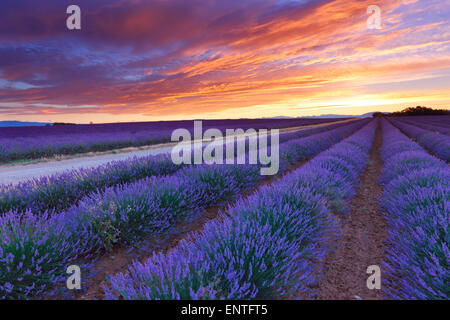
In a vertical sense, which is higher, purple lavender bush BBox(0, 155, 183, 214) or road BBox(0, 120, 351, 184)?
purple lavender bush BBox(0, 155, 183, 214)

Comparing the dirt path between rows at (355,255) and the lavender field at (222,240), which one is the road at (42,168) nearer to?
the lavender field at (222,240)

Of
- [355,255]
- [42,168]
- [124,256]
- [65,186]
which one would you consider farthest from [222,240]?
[42,168]

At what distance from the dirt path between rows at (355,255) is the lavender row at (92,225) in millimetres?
1925

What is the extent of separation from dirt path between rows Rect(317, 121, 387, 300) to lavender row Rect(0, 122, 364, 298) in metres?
1.92

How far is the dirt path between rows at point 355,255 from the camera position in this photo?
1.92m

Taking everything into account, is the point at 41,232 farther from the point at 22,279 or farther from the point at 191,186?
the point at 191,186

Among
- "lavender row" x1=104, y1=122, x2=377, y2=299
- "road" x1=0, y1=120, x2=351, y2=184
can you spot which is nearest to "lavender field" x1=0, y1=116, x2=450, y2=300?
"lavender row" x1=104, y1=122, x2=377, y2=299

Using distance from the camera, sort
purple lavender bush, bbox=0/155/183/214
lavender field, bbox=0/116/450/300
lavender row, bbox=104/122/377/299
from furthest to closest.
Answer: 1. purple lavender bush, bbox=0/155/183/214
2. lavender field, bbox=0/116/450/300
3. lavender row, bbox=104/122/377/299

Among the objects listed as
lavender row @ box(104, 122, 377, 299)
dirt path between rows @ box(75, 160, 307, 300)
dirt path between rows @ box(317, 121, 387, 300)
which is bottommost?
dirt path between rows @ box(75, 160, 307, 300)

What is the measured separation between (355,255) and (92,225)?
114 inches

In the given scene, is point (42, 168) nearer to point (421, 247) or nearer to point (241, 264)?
point (241, 264)

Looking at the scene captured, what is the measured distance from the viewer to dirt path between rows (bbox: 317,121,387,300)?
1921 mm

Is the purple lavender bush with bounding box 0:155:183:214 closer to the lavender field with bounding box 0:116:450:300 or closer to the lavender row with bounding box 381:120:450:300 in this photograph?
the lavender field with bounding box 0:116:450:300
